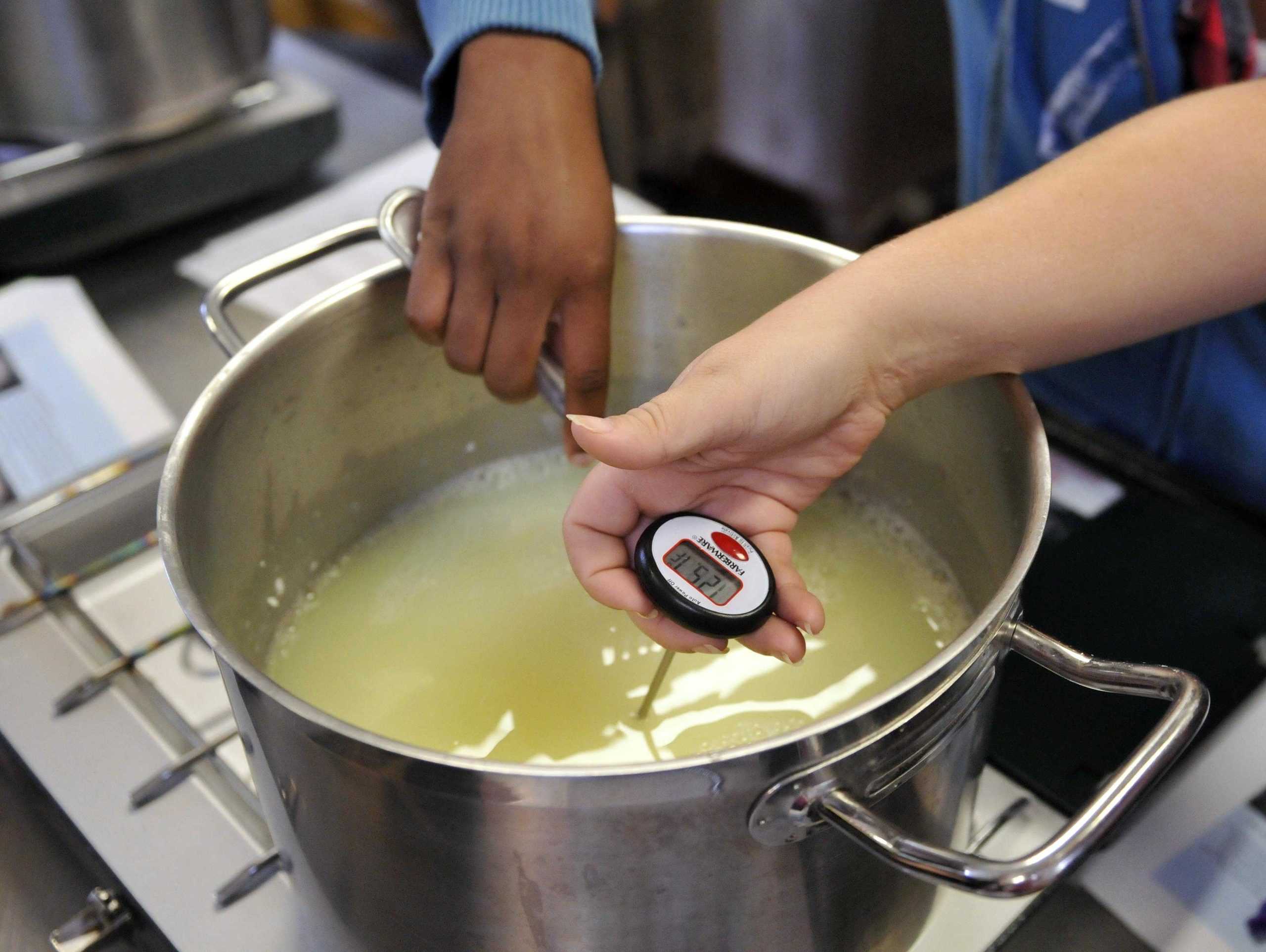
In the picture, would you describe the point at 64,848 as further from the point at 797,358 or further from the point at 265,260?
the point at 797,358

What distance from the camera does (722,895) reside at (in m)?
0.43

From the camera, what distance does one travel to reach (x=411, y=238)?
707mm

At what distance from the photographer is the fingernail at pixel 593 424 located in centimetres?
51

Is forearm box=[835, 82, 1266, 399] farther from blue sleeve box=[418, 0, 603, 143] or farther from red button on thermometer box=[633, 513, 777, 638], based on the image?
blue sleeve box=[418, 0, 603, 143]

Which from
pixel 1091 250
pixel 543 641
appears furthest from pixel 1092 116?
pixel 543 641

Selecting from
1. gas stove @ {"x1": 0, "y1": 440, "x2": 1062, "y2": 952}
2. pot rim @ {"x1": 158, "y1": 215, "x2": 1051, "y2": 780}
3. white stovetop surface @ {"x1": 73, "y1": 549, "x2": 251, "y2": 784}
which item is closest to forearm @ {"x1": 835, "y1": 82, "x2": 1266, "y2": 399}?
pot rim @ {"x1": 158, "y1": 215, "x2": 1051, "y2": 780}

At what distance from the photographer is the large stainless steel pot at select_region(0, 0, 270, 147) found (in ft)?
3.02

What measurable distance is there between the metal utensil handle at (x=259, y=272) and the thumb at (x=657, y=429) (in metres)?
0.23

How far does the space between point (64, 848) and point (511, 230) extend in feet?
1.43

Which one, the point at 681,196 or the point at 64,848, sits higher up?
the point at 64,848

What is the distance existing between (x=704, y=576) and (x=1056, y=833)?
0.21 metres

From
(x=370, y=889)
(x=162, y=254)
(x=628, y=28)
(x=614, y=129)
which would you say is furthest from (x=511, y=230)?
(x=628, y=28)

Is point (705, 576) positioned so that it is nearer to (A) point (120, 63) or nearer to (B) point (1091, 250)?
(B) point (1091, 250)

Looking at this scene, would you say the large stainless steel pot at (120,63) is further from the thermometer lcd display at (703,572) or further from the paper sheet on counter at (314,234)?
the thermometer lcd display at (703,572)
